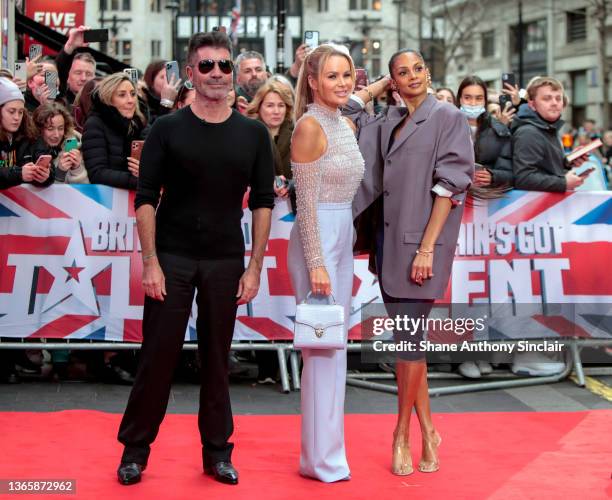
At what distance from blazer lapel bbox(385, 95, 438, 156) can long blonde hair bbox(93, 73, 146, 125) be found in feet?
11.1

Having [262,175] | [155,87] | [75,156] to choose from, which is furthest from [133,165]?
[262,175]

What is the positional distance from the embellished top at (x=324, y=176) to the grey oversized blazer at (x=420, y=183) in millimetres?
252

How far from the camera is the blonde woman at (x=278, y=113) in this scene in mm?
9172

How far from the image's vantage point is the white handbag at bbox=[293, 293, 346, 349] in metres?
6.03

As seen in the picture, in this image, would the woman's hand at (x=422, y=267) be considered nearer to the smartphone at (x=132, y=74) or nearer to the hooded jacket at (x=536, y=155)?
the hooded jacket at (x=536, y=155)

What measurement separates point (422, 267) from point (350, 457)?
1.25m

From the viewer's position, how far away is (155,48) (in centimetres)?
9625

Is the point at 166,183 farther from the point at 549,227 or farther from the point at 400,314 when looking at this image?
the point at 549,227

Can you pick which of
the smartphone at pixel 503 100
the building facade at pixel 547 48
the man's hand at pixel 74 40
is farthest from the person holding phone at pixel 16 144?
the building facade at pixel 547 48

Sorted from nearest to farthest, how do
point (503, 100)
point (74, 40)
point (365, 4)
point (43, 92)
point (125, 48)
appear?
point (43, 92) < point (503, 100) < point (74, 40) < point (125, 48) < point (365, 4)

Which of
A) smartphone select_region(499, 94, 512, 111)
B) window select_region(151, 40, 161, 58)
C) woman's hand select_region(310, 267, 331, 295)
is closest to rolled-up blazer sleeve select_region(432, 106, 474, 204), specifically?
woman's hand select_region(310, 267, 331, 295)

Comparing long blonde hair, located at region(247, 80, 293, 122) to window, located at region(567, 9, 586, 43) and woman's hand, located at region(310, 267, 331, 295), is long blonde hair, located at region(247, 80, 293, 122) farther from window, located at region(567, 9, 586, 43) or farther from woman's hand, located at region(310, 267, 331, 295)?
window, located at region(567, 9, 586, 43)

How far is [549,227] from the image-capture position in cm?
934

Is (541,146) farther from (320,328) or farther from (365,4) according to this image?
(365,4)
